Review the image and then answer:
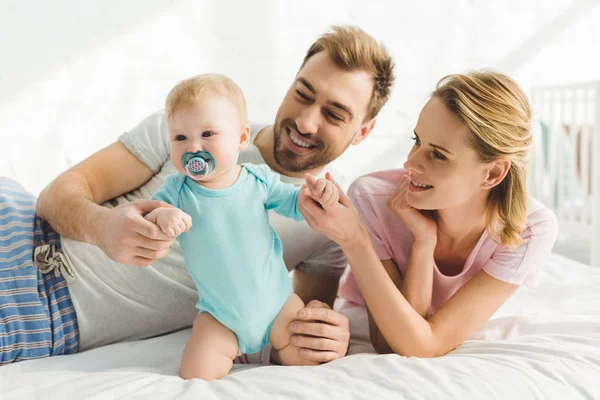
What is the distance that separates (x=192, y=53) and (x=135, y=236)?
1827 millimetres

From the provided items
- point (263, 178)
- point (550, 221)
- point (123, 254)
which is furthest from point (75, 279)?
point (550, 221)

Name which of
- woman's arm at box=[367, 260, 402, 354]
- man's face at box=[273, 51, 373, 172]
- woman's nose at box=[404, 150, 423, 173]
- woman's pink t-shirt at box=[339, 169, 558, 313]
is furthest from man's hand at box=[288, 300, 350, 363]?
man's face at box=[273, 51, 373, 172]

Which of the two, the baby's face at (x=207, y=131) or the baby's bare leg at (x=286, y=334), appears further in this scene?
the baby's bare leg at (x=286, y=334)

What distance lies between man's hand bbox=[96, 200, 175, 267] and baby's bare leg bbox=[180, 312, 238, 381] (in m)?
0.17

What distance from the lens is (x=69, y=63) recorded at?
252cm

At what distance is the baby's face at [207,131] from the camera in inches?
41.9

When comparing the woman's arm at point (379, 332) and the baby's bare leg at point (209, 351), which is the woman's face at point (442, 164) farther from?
the baby's bare leg at point (209, 351)

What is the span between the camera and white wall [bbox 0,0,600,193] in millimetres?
2467

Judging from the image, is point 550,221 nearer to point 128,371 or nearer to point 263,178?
point 263,178

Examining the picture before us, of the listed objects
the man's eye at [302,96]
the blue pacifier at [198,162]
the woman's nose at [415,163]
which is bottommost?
the woman's nose at [415,163]

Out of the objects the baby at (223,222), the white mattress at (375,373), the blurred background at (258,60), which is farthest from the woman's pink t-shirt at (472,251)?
the blurred background at (258,60)

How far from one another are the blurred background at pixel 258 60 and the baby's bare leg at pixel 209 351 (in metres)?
1.59

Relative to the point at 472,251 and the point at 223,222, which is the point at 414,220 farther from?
the point at 223,222

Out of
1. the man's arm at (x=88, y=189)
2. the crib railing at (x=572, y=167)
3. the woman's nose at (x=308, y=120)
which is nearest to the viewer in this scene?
the man's arm at (x=88, y=189)
